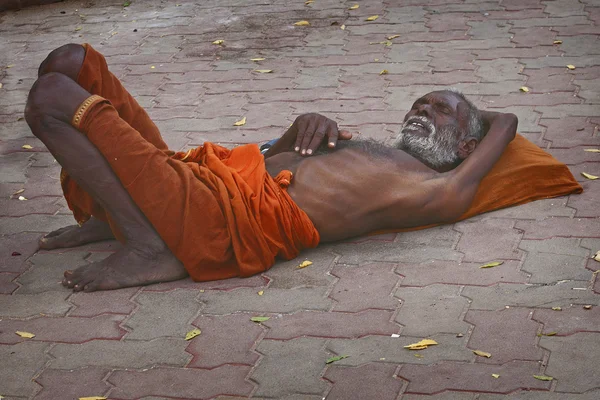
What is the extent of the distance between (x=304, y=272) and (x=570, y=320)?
1.33 meters

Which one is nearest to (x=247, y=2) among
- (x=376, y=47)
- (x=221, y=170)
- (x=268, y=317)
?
(x=376, y=47)

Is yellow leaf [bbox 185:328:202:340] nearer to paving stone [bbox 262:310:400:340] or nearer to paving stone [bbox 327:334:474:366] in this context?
paving stone [bbox 262:310:400:340]

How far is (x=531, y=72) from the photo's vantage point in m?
7.25

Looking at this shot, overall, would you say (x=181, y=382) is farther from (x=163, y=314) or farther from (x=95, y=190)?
(x=95, y=190)

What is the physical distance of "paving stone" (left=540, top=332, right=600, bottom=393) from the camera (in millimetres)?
3672

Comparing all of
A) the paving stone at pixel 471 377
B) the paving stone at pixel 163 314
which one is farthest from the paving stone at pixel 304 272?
the paving stone at pixel 471 377

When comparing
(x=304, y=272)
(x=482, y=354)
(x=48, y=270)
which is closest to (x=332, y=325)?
(x=304, y=272)

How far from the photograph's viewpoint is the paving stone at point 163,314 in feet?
14.1

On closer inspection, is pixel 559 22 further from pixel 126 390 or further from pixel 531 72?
pixel 126 390

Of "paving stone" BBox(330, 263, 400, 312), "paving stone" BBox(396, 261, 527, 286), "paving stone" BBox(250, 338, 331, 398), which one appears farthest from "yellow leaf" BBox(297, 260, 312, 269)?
"paving stone" BBox(250, 338, 331, 398)

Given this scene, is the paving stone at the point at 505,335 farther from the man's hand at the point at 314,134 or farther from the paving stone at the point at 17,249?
the paving stone at the point at 17,249

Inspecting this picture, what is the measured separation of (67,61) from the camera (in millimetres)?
4773

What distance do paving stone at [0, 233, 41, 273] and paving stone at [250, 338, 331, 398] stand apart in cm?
161

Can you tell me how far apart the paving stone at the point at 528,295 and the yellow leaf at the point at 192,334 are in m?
1.25
